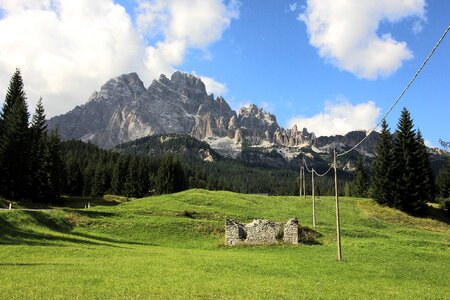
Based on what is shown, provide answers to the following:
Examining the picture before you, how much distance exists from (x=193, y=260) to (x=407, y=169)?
5267 cm

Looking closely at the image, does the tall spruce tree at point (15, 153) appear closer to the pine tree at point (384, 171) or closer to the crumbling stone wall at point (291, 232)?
the crumbling stone wall at point (291, 232)

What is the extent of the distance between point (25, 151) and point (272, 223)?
5121 cm

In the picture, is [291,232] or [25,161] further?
[25,161]

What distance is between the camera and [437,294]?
67.0 ft

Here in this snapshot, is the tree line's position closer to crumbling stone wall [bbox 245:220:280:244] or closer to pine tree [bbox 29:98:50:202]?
pine tree [bbox 29:98:50:202]

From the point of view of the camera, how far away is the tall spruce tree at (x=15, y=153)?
6831cm

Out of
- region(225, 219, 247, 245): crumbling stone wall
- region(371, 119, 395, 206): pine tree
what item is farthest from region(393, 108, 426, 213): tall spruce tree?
region(225, 219, 247, 245): crumbling stone wall

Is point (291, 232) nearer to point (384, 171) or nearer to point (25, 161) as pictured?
point (384, 171)

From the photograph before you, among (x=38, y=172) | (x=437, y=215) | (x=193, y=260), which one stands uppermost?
(x=38, y=172)

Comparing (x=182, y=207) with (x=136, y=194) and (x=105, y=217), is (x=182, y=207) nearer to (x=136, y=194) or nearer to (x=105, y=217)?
(x=105, y=217)

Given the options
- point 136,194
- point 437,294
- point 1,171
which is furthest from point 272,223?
point 136,194

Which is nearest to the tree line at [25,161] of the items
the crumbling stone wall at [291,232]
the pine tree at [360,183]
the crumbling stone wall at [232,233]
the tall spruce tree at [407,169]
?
the crumbling stone wall at [232,233]

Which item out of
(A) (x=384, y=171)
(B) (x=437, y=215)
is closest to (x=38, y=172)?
(A) (x=384, y=171)

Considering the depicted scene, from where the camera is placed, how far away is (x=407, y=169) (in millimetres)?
69750
